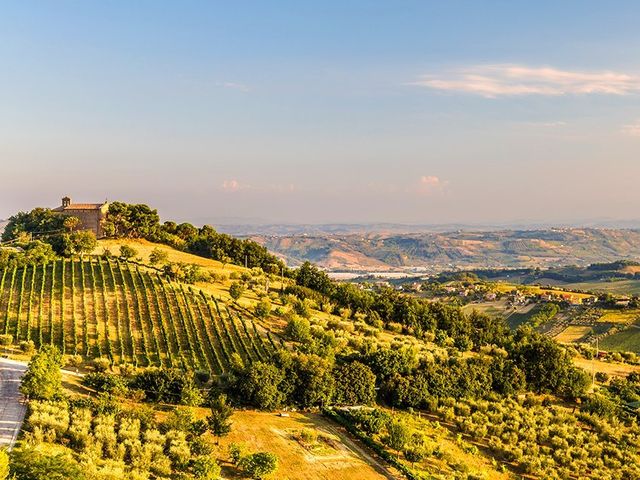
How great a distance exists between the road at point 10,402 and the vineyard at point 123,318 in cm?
597

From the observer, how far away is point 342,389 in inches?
1624

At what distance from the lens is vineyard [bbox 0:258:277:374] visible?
44.2 meters

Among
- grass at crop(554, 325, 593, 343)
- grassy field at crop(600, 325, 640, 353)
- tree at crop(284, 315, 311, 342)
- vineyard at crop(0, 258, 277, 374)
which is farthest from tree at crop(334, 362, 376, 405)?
grass at crop(554, 325, 593, 343)

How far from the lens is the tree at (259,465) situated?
28078 millimetres

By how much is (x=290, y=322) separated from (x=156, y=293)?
15.4m

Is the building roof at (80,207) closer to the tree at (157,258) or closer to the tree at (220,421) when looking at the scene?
the tree at (157,258)

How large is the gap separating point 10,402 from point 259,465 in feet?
50.1

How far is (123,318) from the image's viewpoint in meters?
49.8

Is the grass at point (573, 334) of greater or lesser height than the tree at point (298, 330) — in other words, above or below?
below

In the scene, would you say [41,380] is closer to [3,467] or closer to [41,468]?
[41,468]

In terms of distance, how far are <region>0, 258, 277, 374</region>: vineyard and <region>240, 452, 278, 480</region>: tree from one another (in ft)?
51.4

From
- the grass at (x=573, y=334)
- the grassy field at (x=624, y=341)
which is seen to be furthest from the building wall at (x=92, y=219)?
the grassy field at (x=624, y=341)

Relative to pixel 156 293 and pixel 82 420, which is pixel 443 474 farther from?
pixel 156 293

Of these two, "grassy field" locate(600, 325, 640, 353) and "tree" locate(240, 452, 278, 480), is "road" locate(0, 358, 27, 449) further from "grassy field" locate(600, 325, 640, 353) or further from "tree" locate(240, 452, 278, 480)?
"grassy field" locate(600, 325, 640, 353)
